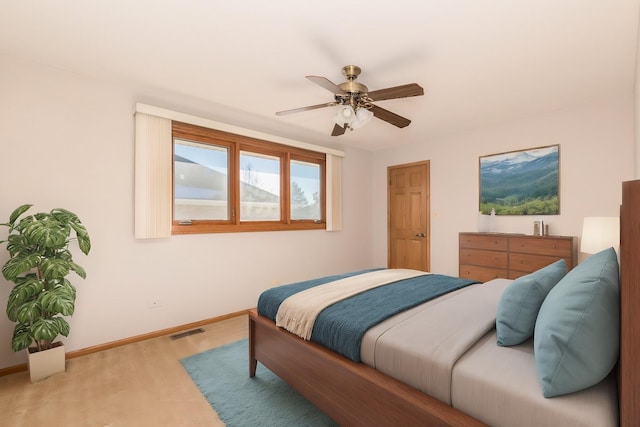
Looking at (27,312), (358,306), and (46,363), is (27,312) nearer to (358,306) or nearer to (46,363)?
(46,363)

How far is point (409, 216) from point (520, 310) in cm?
379

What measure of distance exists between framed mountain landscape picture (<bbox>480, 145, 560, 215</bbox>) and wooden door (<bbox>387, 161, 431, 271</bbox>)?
92cm

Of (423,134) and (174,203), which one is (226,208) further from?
(423,134)

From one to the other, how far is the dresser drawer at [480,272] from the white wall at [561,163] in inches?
21.1

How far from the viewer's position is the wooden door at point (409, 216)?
15.6 ft

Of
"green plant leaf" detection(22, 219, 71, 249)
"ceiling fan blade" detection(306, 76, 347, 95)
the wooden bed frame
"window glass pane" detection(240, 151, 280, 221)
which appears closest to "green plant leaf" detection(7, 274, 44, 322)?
"green plant leaf" detection(22, 219, 71, 249)

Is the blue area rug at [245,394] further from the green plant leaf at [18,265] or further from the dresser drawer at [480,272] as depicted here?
the dresser drawer at [480,272]

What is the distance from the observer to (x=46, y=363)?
226 cm

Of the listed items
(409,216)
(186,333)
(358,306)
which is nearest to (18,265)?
(186,333)

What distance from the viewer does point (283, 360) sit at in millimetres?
1932

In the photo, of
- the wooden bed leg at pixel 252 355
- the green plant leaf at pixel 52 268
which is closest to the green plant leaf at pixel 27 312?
the green plant leaf at pixel 52 268

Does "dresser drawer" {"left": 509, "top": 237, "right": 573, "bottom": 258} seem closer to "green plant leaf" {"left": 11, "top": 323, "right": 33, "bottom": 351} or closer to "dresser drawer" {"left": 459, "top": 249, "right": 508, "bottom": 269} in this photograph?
"dresser drawer" {"left": 459, "top": 249, "right": 508, "bottom": 269}

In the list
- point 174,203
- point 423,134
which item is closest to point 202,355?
point 174,203

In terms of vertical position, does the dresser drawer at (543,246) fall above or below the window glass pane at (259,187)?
below
